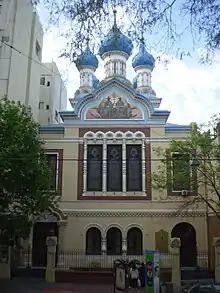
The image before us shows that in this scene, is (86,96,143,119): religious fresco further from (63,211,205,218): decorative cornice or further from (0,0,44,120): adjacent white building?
(63,211,205,218): decorative cornice

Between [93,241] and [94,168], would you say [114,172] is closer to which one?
[94,168]

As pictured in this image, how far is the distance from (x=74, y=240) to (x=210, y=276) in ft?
28.1

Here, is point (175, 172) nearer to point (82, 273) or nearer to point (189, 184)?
point (189, 184)

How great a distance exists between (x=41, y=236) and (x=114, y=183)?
5815mm

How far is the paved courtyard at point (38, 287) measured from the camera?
20766mm

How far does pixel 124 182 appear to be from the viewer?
28922 mm

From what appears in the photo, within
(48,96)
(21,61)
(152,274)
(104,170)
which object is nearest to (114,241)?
(104,170)

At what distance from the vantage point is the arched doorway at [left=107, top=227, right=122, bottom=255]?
28.0 meters

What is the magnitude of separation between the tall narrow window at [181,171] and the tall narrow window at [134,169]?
458 centimetres

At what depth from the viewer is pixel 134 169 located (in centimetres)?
2930

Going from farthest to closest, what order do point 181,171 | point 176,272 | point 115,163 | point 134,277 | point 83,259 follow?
point 115,163 < point 83,259 < point 181,171 < point 176,272 < point 134,277

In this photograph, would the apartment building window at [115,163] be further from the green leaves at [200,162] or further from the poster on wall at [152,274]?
the poster on wall at [152,274]

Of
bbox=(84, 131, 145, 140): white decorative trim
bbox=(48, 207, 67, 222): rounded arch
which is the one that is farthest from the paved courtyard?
bbox=(84, 131, 145, 140): white decorative trim

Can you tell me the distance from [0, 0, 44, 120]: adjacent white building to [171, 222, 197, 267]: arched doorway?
14404 mm
